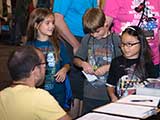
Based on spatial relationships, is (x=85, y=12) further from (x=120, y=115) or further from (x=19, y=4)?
(x=19, y=4)

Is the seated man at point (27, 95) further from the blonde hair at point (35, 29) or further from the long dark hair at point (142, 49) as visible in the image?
the blonde hair at point (35, 29)

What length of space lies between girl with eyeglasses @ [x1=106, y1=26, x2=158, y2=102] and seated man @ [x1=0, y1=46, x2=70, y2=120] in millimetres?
815

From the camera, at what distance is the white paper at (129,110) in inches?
87.8

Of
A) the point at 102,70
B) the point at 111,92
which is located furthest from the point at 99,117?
the point at 102,70

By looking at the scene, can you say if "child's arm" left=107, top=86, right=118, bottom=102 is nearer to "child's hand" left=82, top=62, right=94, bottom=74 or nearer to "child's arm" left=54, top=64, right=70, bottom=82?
"child's hand" left=82, top=62, right=94, bottom=74

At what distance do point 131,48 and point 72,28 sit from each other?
2.33 feet

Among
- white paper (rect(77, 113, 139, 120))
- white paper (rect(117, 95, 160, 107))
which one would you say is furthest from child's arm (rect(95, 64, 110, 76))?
white paper (rect(77, 113, 139, 120))

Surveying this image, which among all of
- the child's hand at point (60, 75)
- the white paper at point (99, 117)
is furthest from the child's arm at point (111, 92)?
the white paper at point (99, 117)

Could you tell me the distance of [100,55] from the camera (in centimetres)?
344

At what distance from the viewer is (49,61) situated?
11.6ft

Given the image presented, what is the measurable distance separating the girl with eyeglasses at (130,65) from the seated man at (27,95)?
81cm

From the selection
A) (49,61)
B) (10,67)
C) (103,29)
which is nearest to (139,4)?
(103,29)

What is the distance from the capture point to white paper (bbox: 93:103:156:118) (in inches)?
87.8

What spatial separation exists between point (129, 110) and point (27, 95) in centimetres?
54
